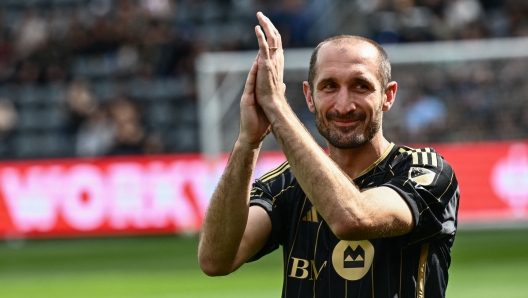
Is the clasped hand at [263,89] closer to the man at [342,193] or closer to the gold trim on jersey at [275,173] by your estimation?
the man at [342,193]

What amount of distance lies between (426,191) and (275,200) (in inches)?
25.5

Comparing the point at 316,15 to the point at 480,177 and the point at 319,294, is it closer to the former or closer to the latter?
the point at 480,177

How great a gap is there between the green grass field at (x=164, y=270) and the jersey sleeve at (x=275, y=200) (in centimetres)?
692

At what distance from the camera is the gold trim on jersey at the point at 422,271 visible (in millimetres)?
3736

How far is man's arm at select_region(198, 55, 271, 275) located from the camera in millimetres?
3787

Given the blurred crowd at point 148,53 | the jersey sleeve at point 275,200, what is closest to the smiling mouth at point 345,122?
the jersey sleeve at point 275,200

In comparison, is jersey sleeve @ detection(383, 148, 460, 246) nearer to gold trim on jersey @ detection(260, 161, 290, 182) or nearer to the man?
the man

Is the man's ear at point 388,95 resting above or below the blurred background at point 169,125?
below

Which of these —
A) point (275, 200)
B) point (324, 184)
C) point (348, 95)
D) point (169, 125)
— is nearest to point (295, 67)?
point (169, 125)

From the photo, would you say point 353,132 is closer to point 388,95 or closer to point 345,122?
point 345,122

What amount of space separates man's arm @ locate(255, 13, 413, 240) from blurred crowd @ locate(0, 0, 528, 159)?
524 inches

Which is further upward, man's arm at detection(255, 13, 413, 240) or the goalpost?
the goalpost

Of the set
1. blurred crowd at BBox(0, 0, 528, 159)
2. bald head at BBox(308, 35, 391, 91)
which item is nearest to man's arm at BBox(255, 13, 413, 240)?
bald head at BBox(308, 35, 391, 91)

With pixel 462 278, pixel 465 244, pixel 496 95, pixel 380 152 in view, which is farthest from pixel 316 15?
pixel 380 152
